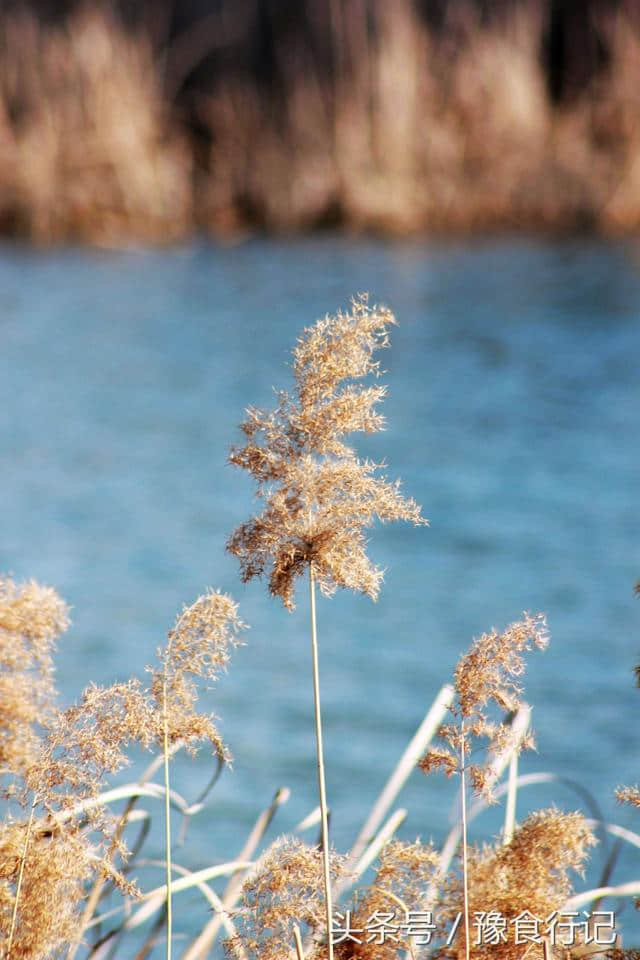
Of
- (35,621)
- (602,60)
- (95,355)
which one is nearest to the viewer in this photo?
(35,621)

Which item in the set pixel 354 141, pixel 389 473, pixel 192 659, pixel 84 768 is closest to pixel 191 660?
pixel 192 659

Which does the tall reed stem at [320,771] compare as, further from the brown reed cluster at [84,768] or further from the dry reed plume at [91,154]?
the dry reed plume at [91,154]

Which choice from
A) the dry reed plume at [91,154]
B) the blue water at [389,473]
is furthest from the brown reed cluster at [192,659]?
the dry reed plume at [91,154]

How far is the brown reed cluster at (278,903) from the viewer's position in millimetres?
970

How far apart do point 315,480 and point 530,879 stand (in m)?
0.33

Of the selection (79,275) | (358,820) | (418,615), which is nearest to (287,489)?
(358,820)

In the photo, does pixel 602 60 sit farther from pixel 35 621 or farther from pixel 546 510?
pixel 35 621

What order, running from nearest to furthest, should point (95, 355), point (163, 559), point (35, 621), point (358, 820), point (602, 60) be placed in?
point (35, 621) → point (358, 820) → point (163, 559) → point (95, 355) → point (602, 60)

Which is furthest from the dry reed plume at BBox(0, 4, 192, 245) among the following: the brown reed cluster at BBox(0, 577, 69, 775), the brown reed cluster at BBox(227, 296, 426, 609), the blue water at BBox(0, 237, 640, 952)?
the brown reed cluster at BBox(227, 296, 426, 609)

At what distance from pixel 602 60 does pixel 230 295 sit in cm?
531

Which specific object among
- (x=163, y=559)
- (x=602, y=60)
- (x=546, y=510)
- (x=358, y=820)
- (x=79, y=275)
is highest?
(x=602, y=60)

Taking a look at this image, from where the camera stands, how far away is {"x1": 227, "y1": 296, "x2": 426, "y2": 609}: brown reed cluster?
3.17ft

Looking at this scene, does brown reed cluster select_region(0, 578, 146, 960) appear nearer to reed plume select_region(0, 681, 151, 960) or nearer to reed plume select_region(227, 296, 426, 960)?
reed plume select_region(0, 681, 151, 960)

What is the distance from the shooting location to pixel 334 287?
9125 mm
